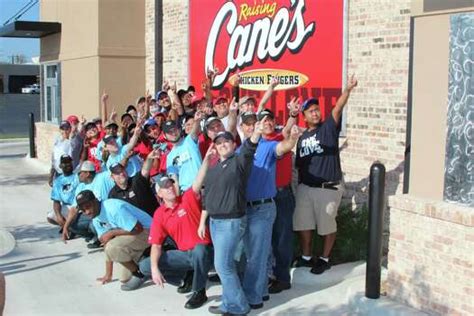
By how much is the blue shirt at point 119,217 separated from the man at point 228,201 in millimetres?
1347

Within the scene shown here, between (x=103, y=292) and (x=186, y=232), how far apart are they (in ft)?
3.92

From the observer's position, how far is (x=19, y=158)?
18016 mm

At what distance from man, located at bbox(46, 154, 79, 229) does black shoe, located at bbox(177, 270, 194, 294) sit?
2.97 m

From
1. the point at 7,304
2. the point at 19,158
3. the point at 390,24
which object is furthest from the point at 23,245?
the point at 19,158

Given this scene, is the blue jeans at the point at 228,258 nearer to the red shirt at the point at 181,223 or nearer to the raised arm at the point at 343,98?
the red shirt at the point at 181,223

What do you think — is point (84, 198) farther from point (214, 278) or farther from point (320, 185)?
point (320, 185)

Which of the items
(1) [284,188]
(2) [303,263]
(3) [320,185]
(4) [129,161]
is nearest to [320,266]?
(2) [303,263]

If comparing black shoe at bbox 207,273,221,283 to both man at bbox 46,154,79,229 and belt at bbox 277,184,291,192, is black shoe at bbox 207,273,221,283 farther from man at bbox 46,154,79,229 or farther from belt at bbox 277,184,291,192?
man at bbox 46,154,79,229

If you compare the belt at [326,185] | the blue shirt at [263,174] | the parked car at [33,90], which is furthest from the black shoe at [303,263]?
the parked car at [33,90]

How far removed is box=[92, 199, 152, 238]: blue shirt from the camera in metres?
6.65

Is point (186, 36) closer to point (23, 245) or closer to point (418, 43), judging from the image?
point (23, 245)

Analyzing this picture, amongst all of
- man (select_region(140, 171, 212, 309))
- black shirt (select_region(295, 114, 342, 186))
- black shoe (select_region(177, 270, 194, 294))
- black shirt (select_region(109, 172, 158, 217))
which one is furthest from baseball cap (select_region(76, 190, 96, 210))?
black shirt (select_region(295, 114, 342, 186))

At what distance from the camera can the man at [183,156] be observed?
22.8 ft

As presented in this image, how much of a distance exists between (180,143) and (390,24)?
9.40 feet
